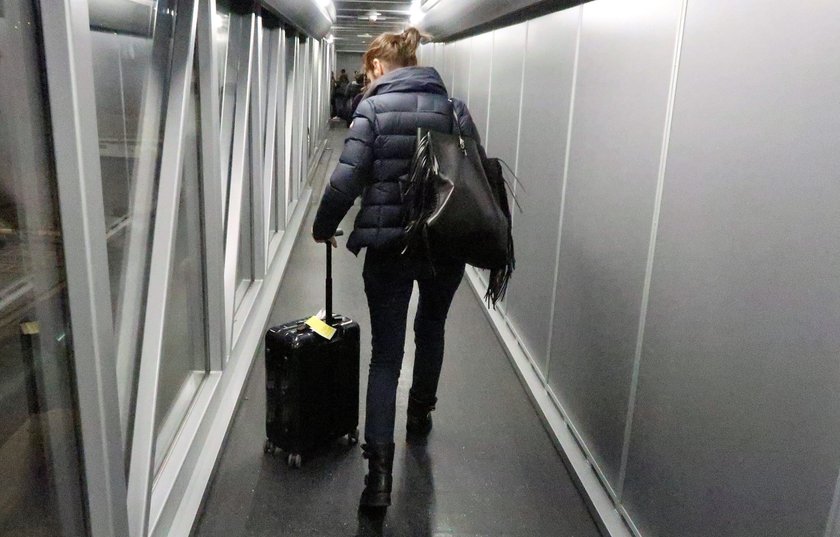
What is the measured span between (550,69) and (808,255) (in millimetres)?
2141

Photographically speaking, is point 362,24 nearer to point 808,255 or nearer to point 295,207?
point 295,207

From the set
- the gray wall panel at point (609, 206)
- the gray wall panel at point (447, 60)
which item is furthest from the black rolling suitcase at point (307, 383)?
the gray wall panel at point (447, 60)

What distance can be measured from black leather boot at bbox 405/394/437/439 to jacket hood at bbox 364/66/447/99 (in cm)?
134

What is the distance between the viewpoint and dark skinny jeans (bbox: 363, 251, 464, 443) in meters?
2.42

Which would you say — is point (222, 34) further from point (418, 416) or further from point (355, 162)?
point (418, 416)

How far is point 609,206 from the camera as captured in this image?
2.45 meters

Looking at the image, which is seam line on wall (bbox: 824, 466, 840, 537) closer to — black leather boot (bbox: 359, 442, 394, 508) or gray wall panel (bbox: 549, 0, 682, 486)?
gray wall panel (bbox: 549, 0, 682, 486)

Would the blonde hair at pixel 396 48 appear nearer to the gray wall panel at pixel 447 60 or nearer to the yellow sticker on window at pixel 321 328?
the yellow sticker on window at pixel 321 328

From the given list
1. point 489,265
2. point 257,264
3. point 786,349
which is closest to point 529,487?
point 489,265

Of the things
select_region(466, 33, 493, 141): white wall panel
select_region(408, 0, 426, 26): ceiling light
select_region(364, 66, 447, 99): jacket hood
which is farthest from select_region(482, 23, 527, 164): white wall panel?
select_region(408, 0, 426, 26): ceiling light

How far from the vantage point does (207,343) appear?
304cm

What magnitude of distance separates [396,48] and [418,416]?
1555mm

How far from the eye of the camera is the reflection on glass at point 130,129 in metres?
2.06

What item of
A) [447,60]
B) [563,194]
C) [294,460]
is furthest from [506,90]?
[447,60]
